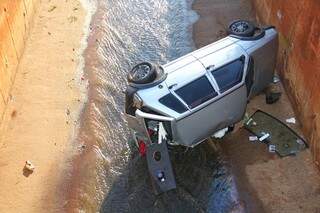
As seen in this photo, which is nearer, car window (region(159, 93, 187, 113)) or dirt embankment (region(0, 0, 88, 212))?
car window (region(159, 93, 187, 113))

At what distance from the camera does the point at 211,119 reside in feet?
30.7

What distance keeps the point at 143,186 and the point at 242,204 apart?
1897 millimetres

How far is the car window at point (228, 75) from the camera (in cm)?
941

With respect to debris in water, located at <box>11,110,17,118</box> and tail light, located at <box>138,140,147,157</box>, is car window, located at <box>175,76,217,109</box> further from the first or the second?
debris in water, located at <box>11,110,17,118</box>

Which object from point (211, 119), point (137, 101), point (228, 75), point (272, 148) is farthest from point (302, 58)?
point (137, 101)

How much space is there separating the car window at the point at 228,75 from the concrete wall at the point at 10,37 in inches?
192

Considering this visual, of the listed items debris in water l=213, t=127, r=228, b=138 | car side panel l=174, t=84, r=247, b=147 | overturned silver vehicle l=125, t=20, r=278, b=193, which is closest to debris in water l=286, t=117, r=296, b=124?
overturned silver vehicle l=125, t=20, r=278, b=193

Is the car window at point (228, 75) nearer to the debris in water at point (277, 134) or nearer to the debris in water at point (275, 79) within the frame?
the debris in water at point (277, 134)

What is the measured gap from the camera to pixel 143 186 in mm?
9508

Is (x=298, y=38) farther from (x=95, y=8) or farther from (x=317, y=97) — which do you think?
(x=95, y=8)

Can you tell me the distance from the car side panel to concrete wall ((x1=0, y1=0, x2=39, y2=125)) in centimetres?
431

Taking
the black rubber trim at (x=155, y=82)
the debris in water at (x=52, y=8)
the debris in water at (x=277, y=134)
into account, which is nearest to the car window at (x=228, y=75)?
the black rubber trim at (x=155, y=82)

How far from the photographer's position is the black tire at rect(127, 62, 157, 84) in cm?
938

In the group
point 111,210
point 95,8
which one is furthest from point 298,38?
point 95,8
